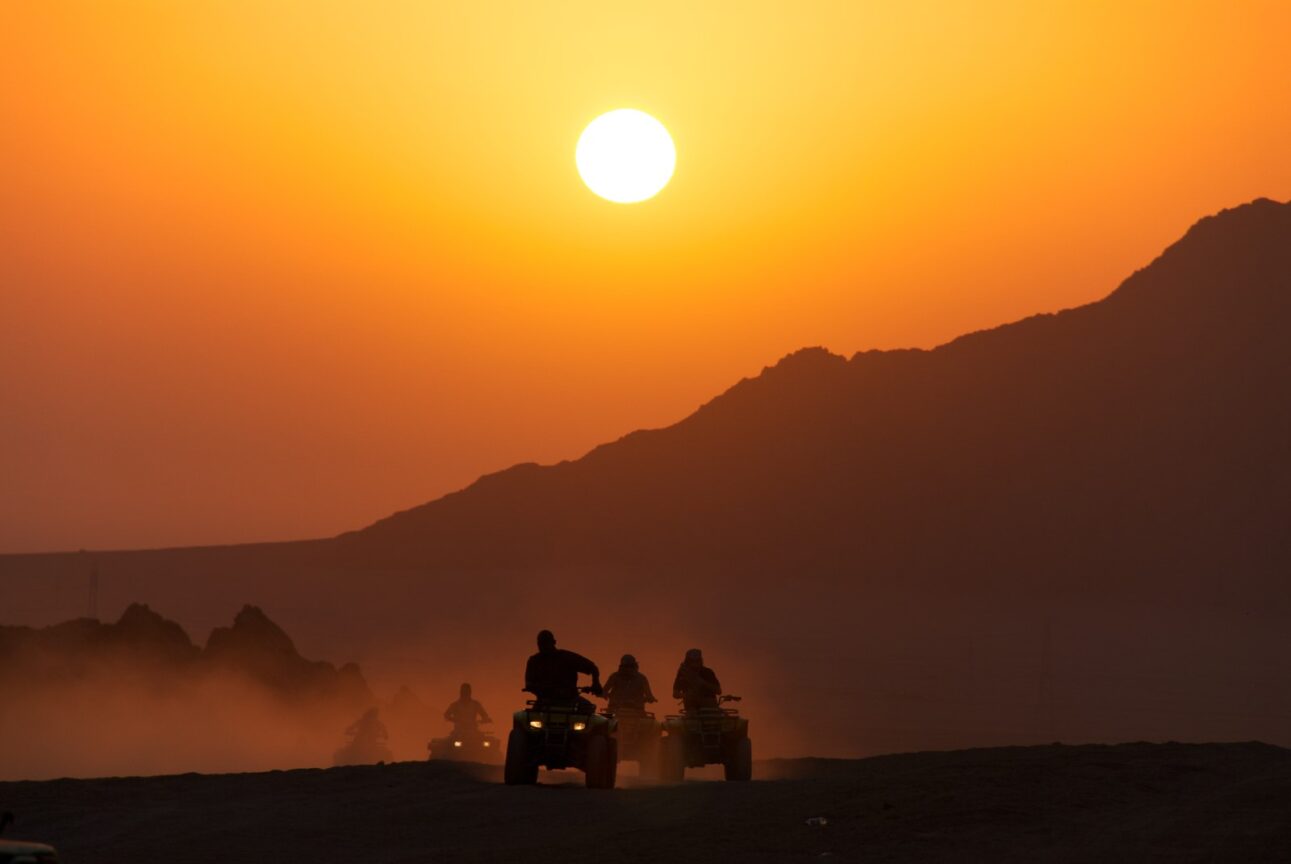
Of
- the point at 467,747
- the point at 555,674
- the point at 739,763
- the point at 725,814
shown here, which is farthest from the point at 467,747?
the point at 725,814

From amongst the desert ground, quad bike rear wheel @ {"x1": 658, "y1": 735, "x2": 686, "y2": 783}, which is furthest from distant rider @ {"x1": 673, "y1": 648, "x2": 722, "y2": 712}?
the desert ground

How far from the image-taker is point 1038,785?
22.5 metres

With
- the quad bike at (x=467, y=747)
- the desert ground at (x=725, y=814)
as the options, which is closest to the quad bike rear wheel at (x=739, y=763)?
the desert ground at (x=725, y=814)

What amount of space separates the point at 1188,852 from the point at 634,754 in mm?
12161

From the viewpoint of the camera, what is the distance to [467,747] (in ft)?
129

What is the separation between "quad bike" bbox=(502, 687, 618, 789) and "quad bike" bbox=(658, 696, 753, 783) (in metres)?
3.41

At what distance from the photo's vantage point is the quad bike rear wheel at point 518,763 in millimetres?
24781

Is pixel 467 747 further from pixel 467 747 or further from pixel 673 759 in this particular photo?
pixel 673 759

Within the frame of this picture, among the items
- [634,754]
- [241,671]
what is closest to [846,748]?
[241,671]

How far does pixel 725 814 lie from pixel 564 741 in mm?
3831

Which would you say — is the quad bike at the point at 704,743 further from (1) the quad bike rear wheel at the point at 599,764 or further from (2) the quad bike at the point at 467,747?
(2) the quad bike at the point at 467,747

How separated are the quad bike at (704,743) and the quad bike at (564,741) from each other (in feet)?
11.2

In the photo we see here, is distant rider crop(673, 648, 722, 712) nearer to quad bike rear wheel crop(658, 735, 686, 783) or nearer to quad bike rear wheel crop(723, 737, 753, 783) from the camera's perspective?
quad bike rear wheel crop(658, 735, 686, 783)

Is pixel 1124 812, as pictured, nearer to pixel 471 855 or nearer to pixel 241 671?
pixel 471 855
